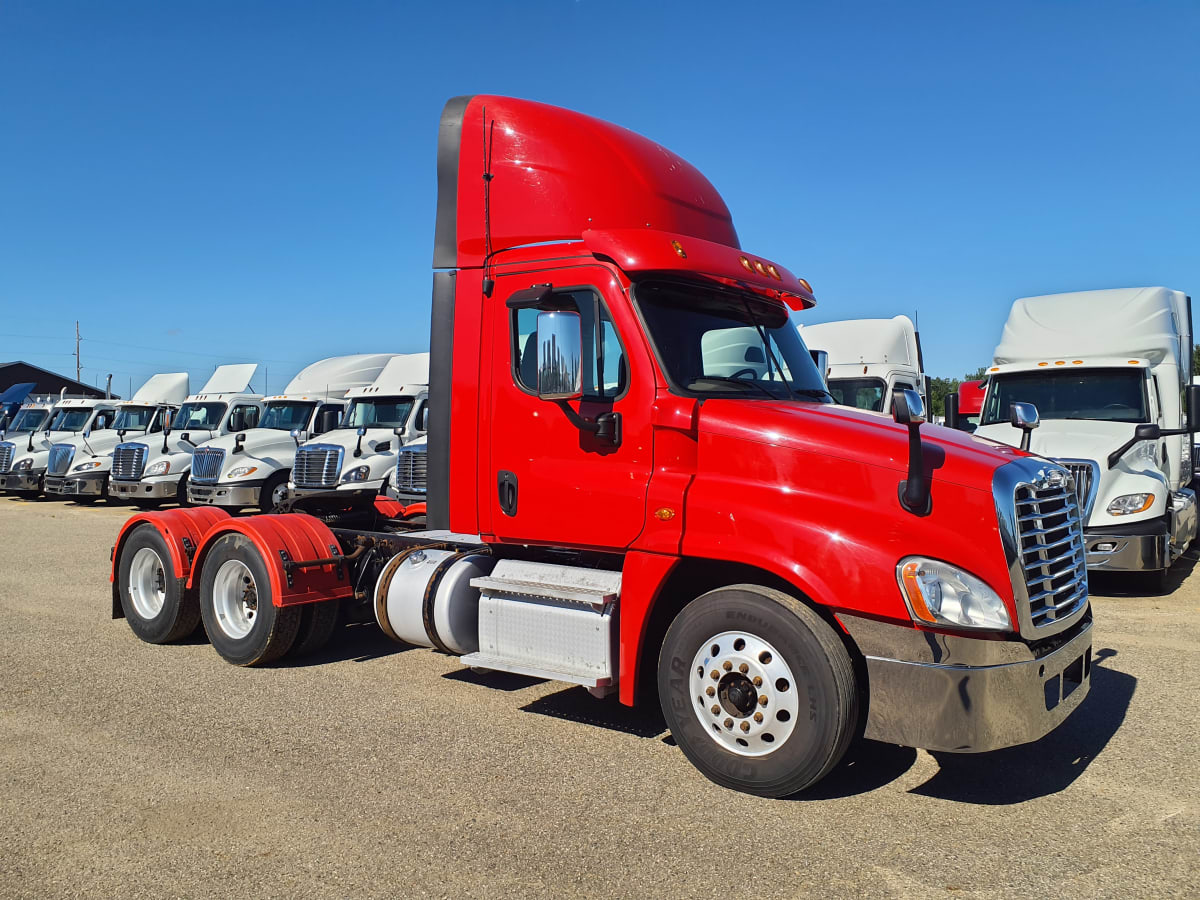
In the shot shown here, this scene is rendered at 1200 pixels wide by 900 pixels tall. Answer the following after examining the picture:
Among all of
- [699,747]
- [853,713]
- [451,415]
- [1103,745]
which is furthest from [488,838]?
[1103,745]

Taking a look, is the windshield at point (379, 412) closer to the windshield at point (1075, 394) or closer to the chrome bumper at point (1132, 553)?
the windshield at point (1075, 394)

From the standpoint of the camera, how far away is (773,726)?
14.7 ft

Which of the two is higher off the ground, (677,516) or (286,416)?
(286,416)

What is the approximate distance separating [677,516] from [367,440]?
1208 centimetres

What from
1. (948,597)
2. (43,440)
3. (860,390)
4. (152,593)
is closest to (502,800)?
(948,597)

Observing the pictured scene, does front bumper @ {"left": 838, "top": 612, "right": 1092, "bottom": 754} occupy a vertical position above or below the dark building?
below

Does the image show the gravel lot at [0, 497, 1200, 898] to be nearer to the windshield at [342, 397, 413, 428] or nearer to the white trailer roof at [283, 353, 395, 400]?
the windshield at [342, 397, 413, 428]

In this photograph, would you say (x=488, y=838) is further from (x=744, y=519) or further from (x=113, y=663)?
(x=113, y=663)

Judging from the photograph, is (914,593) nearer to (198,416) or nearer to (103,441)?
(198,416)

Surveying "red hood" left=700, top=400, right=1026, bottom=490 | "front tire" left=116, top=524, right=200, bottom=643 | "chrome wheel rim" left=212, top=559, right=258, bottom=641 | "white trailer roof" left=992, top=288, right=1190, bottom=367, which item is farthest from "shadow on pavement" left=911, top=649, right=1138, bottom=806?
"white trailer roof" left=992, top=288, right=1190, bottom=367

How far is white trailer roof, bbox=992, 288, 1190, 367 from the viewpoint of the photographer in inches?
447

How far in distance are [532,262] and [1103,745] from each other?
163 inches

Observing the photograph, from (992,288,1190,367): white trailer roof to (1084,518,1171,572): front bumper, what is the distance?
305 cm

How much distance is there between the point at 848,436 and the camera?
457cm
